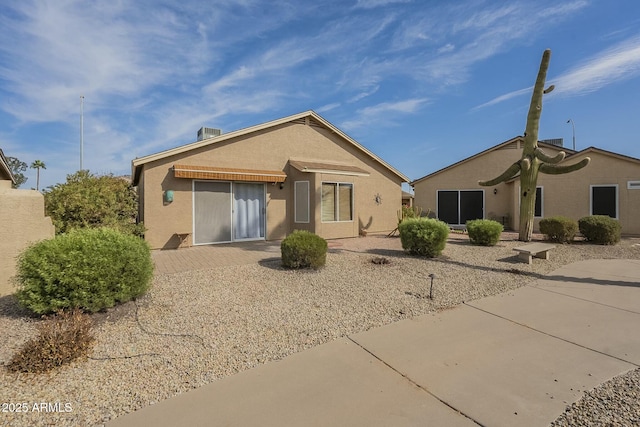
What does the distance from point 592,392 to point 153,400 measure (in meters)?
4.70

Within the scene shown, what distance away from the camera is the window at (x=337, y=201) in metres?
14.5

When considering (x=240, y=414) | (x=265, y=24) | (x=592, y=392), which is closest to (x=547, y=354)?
(x=592, y=392)

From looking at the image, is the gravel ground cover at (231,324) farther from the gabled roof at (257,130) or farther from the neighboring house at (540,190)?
the neighboring house at (540,190)

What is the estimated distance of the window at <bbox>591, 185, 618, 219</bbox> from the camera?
16.6 m

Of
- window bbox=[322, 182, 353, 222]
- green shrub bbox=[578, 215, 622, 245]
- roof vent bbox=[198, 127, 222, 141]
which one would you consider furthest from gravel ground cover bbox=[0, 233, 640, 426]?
roof vent bbox=[198, 127, 222, 141]

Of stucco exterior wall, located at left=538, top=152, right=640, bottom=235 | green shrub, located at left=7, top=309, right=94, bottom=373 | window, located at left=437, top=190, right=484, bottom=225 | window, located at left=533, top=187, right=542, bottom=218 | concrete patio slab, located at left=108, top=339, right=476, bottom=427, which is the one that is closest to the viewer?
concrete patio slab, located at left=108, top=339, right=476, bottom=427

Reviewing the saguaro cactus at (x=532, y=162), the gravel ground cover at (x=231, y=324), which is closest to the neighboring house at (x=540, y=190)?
the saguaro cactus at (x=532, y=162)

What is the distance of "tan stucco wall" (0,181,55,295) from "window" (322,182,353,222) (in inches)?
398

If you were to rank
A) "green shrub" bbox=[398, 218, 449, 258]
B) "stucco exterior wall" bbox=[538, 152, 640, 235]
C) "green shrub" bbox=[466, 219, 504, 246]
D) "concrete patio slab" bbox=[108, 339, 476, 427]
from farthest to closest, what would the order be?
"stucco exterior wall" bbox=[538, 152, 640, 235] → "green shrub" bbox=[466, 219, 504, 246] → "green shrub" bbox=[398, 218, 449, 258] → "concrete patio slab" bbox=[108, 339, 476, 427]

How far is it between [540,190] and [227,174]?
18.0 m

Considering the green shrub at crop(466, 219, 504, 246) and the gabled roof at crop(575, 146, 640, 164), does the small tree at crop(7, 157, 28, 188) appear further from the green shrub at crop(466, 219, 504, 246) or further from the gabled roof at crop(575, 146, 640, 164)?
the gabled roof at crop(575, 146, 640, 164)

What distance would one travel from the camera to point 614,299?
21.5 ft

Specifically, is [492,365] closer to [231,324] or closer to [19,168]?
[231,324]

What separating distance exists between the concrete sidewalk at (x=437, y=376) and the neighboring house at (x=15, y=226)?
5.37 metres
